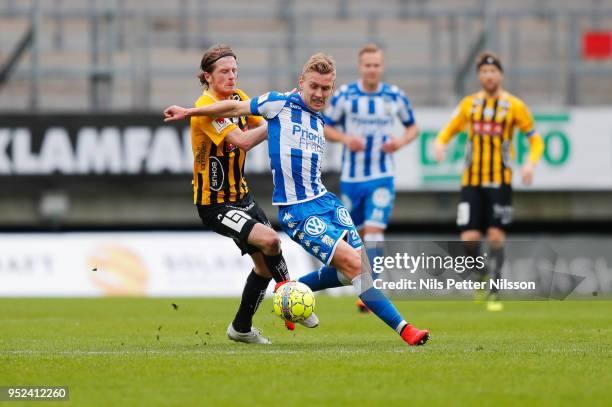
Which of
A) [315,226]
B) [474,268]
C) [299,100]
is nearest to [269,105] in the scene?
[299,100]

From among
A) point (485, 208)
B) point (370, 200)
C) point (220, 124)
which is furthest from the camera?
point (485, 208)

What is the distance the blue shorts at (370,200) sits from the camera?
37.3ft

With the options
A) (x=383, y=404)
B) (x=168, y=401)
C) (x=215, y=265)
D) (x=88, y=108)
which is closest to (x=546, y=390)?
(x=383, y=404)

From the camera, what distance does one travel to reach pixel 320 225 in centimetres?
712

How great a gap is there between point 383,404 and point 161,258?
11872mm

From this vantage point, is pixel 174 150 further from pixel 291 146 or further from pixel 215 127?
pixel 291 146

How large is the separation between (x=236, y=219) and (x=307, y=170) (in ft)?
1.93

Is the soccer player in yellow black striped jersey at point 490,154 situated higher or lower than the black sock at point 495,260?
higher

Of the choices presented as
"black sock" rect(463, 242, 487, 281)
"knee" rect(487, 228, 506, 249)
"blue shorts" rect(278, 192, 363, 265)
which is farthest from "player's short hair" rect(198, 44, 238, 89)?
"knee" rect(487, 228, 506, 249)

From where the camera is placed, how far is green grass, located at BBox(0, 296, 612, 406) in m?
5.05

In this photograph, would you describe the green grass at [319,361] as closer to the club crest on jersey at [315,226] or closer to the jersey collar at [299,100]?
the club crest on jersey at [315,226]

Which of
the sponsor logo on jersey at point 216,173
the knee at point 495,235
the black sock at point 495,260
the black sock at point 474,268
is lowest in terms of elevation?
the black sock at point 495,260

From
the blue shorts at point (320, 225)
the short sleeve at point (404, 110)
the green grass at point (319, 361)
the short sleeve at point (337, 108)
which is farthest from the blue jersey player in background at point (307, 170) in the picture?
the short sleeve at point (404, 110)

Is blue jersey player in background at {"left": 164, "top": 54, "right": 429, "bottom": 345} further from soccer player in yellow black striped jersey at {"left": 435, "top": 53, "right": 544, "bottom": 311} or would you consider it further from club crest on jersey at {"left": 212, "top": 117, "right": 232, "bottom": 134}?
soccer player in yellow black striped jersey at {"left": 435, "top": 53, "right": 544, "bottom": 311}
